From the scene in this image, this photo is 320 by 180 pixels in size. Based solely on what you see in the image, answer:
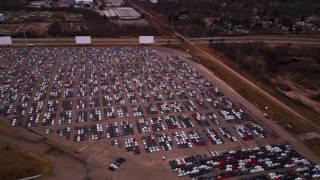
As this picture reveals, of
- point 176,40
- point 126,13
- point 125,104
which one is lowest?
point 125,104

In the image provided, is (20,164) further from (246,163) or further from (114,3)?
(114,3)

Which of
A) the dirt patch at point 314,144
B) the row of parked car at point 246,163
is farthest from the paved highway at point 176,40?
the row of parked car at point 246,163

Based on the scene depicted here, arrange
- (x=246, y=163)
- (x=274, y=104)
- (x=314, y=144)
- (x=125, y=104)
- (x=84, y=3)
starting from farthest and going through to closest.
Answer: (x=84, y=3)
(x=274, y=104)
(x=125, y=104)
(x=314, y=144)
(x=246, y=163)

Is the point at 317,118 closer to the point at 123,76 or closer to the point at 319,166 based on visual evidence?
the point at 319,166

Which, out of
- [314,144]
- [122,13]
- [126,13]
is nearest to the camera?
[314,144]

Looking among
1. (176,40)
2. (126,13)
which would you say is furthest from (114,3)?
(176,40)

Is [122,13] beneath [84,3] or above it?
beneath

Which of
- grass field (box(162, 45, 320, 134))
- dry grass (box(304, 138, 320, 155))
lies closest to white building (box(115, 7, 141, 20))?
grass field (box(162, 45, 320, 134))

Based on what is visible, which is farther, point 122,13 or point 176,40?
point 122,13
